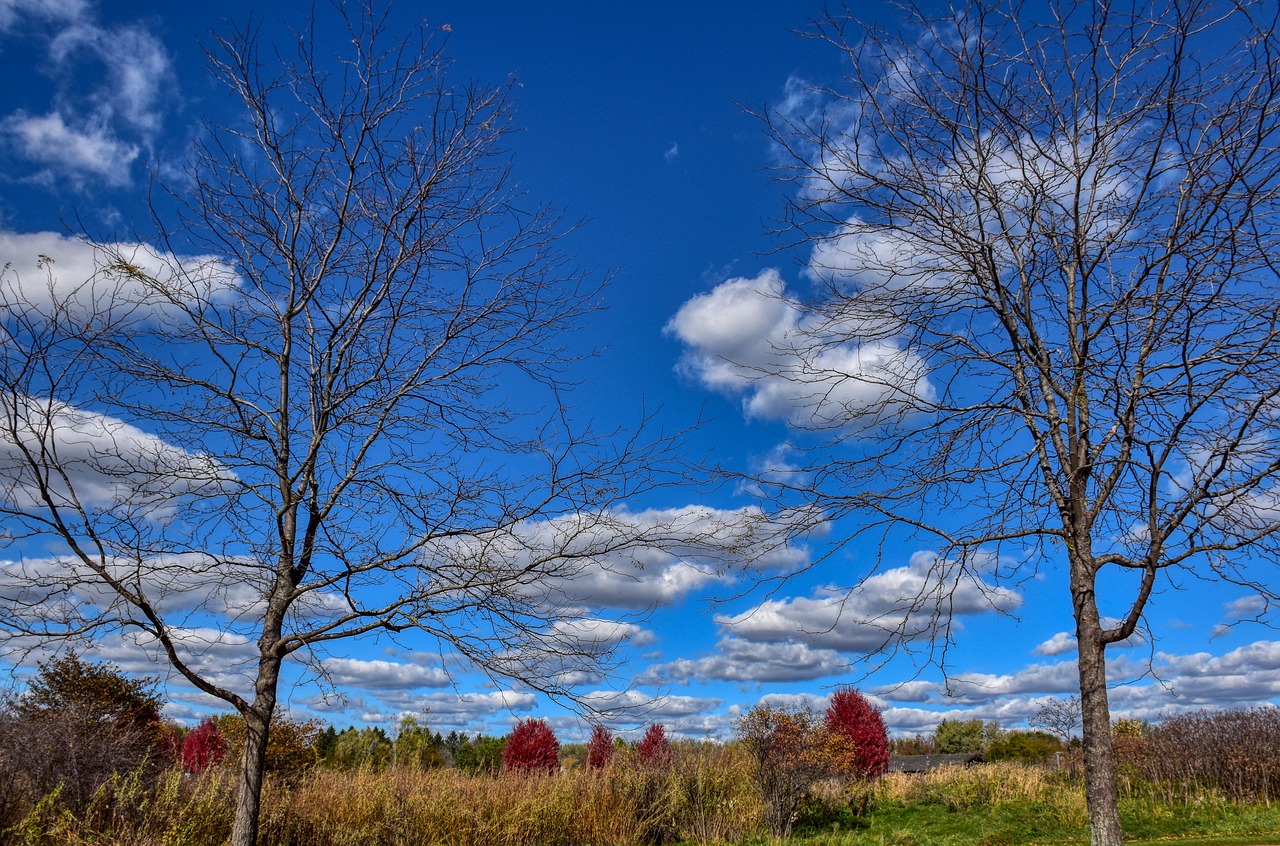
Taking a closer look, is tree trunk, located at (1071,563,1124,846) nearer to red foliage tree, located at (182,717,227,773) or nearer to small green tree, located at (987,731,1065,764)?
red foliage tree, located at (182,717,227,773)

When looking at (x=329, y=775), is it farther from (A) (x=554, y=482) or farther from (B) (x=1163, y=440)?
(B) (x=1163, y=440)

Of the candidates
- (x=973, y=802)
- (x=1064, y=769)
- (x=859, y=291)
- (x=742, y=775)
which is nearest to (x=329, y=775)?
(x=742, y=775)

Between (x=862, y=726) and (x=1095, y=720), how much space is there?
2608cm

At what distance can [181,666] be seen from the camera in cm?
453

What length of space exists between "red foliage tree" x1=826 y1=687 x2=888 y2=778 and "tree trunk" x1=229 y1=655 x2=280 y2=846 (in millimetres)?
25200

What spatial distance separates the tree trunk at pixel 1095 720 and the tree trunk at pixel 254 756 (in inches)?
199

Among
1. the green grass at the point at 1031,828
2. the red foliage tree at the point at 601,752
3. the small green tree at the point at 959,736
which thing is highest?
the red foliage tree at the point at 601,752

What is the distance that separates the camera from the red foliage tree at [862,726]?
89.9 feet

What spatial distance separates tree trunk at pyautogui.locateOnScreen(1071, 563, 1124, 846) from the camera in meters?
4.46

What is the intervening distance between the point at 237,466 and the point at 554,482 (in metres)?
2.27

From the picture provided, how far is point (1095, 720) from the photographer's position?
4688 millimetres

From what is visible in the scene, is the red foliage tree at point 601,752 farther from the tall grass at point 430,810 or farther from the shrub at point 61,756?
the shrub at point 61,756

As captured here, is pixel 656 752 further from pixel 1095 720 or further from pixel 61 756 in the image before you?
pixel 1095 720

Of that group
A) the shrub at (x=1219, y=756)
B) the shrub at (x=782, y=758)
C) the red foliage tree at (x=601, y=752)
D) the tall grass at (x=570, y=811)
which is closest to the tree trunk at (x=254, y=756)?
the tall grass at (x=570, y=811)
